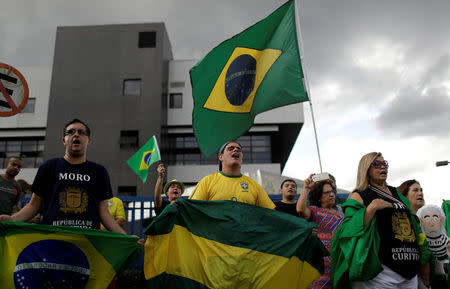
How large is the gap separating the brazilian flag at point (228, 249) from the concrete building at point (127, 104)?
74.3ft

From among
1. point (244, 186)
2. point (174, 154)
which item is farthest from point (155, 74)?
point (244, 186)

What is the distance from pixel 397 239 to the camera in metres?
3.24

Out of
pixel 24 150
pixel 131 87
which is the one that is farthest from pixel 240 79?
pixel 24 150

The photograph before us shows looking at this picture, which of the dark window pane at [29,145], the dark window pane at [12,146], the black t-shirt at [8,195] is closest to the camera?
the black t-shirt at [8,195]

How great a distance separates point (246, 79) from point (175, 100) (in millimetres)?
23490

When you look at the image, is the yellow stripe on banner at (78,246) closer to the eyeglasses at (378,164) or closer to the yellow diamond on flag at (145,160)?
the eyeglasses at (378,164)

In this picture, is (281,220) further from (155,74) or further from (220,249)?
(155,74)

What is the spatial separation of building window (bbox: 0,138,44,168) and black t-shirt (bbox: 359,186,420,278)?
2987 centimetres

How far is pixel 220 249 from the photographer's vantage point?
3740mm

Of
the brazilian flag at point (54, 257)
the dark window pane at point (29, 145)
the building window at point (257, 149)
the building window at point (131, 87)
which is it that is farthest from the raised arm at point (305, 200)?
the dark window pane at point (29, 145)

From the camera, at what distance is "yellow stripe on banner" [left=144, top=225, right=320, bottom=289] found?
360cm

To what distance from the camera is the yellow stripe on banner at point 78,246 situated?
3.13m

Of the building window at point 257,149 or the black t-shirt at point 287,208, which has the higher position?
the building window at point 257,149

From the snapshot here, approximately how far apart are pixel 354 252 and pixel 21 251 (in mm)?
2806
